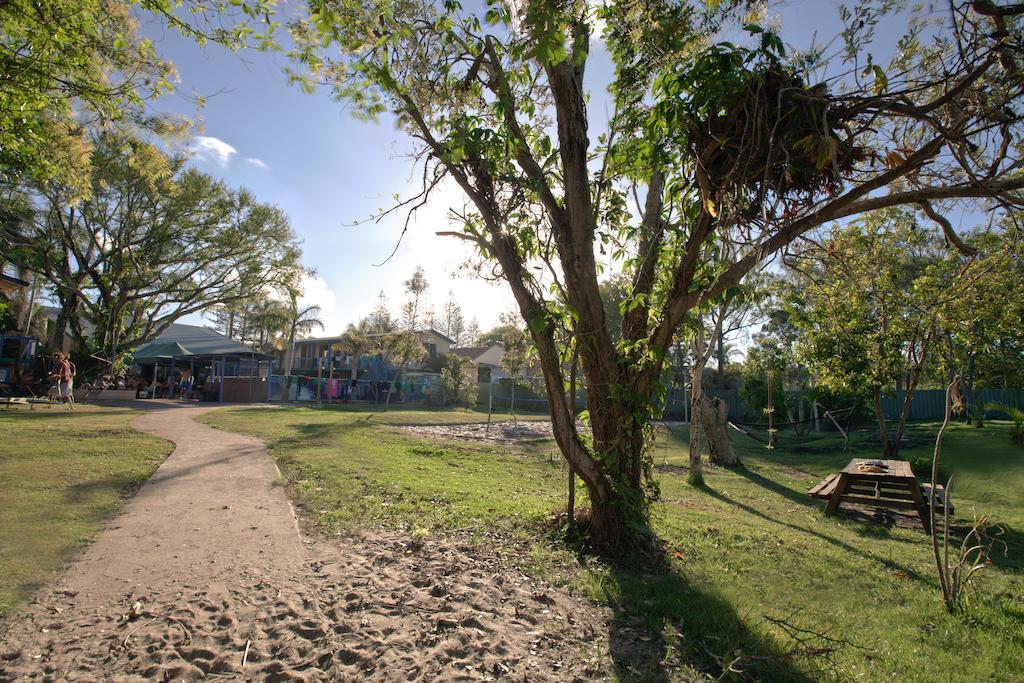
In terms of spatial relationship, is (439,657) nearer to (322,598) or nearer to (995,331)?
(322,598)

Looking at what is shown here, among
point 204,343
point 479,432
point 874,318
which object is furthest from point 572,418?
point 204,343

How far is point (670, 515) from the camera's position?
284 inches

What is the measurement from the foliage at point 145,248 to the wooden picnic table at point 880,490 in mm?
25497

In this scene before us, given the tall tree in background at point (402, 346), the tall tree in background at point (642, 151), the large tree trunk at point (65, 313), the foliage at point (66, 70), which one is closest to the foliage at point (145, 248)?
the large tree trunk at point (65, 313)

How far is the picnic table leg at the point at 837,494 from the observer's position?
8.38m

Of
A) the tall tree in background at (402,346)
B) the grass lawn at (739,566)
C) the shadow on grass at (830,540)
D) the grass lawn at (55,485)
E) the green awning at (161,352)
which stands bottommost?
the shadow on grass at (830,540)

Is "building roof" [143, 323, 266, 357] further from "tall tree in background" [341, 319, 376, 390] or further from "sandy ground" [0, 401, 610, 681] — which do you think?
"sandy ground" [0, 401, 610, 681]

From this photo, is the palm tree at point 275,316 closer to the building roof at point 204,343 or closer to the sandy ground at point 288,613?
the building roof at point 204,343

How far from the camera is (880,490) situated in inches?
364

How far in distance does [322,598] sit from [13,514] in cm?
355

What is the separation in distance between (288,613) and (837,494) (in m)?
8.16

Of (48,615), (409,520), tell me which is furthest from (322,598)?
(409,520)

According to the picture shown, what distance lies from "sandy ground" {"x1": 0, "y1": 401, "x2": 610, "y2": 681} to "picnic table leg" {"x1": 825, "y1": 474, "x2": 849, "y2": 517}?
6.20 m

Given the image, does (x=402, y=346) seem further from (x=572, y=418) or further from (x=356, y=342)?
(x=572, y=418)
